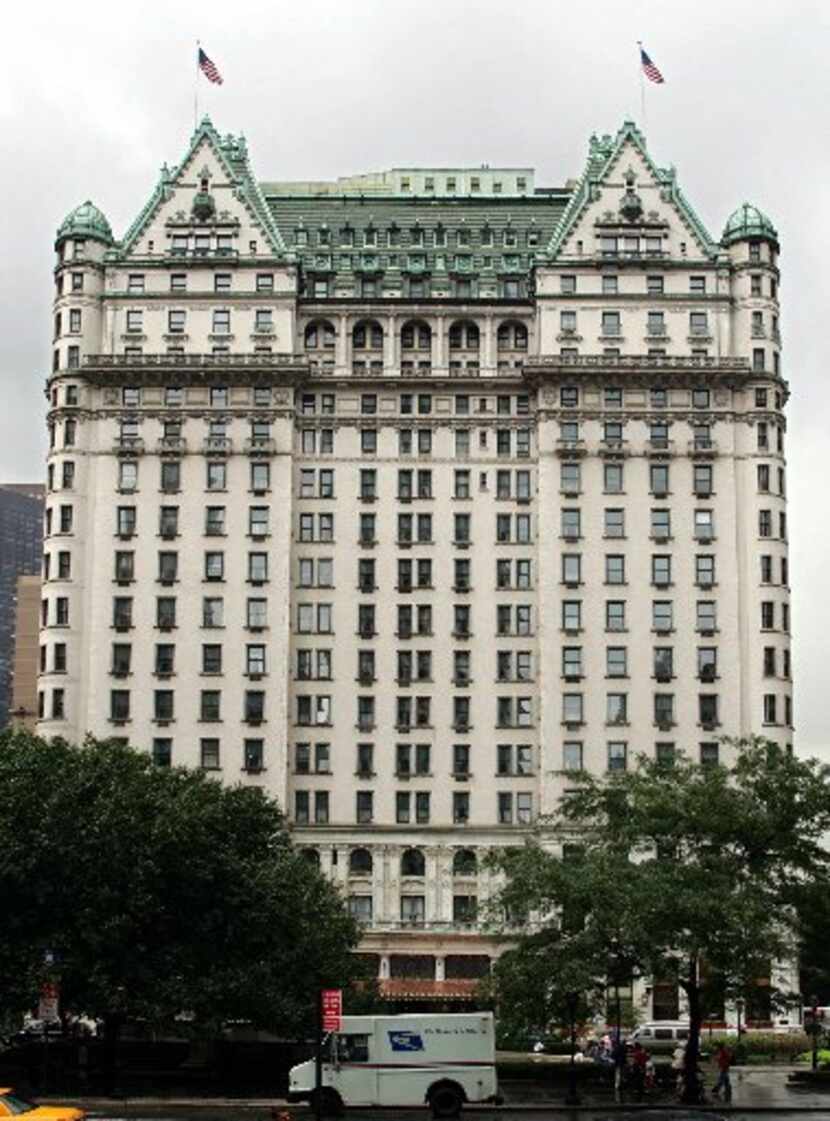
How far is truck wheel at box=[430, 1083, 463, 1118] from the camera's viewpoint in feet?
203

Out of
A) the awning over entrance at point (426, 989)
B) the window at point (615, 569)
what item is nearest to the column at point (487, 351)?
the window at point (615, 569)

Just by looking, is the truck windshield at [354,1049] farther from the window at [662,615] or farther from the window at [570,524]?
the window at [570,524]

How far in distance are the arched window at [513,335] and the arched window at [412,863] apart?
124ft

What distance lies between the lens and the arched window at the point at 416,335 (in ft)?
428

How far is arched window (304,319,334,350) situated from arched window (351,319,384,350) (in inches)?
70.6

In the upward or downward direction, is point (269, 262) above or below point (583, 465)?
above

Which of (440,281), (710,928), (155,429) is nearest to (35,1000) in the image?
(710,928)

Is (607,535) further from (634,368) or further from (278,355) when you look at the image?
(278,355)

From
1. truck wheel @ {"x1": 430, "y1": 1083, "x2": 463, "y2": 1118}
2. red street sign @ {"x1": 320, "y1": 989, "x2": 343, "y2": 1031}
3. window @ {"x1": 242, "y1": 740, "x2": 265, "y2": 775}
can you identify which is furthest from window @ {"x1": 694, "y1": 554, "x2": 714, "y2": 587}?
red street sign @ {"x1": 320, "y1": 989, "x2": 343, "y2": 1031}

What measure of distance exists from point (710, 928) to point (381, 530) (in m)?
61.7

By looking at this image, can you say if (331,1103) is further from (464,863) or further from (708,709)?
(708,709)

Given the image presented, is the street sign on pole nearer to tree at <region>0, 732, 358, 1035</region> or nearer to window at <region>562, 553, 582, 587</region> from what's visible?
tree at <region>0, 732, 358, 1035</region>

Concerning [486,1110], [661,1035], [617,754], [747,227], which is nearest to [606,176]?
[747,227]

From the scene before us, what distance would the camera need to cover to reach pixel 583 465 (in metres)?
126
